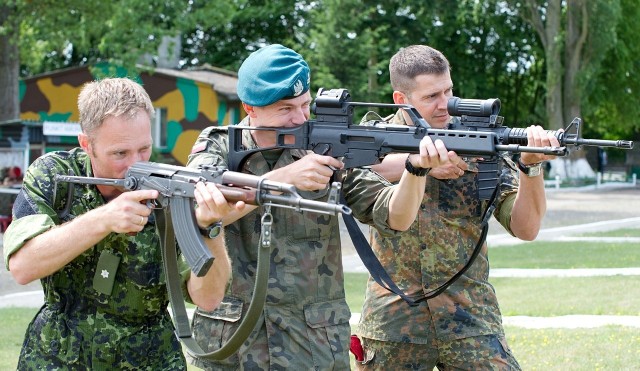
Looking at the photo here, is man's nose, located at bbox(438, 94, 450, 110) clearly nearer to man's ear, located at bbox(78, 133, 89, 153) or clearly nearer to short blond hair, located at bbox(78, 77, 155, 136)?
short blond hair, located at bbox(78, 77, 155, 136)

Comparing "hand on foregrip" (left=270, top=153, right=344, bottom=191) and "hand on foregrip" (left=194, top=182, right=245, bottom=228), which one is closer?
"hand on foregrip" (left=194, top=182, right=245, bottom=228)

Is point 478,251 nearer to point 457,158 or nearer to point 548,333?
point 457,158

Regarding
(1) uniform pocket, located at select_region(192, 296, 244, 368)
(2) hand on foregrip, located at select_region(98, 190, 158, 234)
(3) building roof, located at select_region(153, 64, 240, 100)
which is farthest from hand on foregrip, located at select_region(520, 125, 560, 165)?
(3) building roof, located at select_region(153, 64, 240, 100)

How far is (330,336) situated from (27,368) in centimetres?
125

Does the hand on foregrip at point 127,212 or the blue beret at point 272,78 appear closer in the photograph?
the hand on foregrip at point 127,212

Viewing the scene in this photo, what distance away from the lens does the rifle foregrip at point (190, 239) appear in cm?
350

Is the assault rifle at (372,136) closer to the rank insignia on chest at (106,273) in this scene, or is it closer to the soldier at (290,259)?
the soldier at (290,259)

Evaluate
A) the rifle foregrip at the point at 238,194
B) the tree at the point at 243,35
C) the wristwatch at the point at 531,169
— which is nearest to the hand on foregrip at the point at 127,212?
the rifle foregrip at the point at 238,194

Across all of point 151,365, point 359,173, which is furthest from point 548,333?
point 151,365

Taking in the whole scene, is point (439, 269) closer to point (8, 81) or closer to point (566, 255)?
point (566, 255)

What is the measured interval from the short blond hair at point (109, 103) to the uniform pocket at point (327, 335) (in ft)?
3.59

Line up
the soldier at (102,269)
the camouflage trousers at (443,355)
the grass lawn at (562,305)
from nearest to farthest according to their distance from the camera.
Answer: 1. the soldier at (102,269)
2. the camouflage trousers at (443,355)
3. the grass lawn at (562,305)

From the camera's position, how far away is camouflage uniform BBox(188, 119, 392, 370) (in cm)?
419

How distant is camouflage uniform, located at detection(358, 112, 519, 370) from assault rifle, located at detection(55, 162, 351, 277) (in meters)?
1.88
